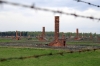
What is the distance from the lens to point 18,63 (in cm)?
1401

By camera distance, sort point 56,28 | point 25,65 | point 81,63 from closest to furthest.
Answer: point 25,65 → point 81,63 → point 56,28

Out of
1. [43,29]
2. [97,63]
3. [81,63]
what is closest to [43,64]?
[81,63]

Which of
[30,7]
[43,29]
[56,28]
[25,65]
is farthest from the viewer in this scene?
[43,29]

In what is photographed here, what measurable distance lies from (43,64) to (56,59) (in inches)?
83.5

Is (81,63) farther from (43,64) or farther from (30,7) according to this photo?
(30,7)

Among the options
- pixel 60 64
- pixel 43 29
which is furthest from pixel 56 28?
pixel 43 29

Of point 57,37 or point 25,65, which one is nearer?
point 25,65

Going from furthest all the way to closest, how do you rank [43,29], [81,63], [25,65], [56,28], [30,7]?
[43,29], [56,28], [81,63], [25,65], [30,7]

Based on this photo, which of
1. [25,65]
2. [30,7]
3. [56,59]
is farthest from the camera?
[56,59]

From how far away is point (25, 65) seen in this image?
44.2 ft

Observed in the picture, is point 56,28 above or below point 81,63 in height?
above

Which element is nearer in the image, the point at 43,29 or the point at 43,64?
the point at 43,64

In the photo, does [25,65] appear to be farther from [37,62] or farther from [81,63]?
[81,63]

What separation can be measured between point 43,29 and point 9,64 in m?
27.5
